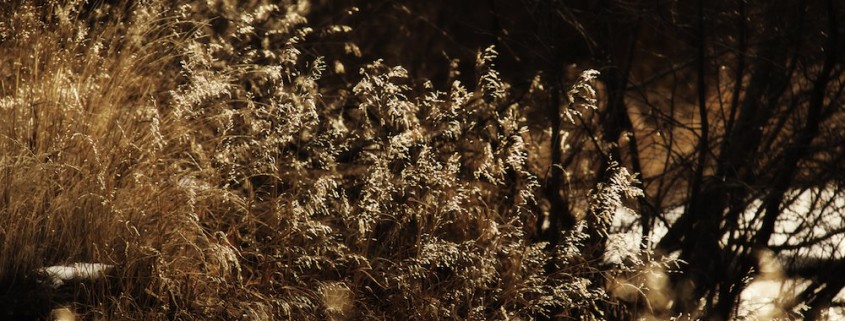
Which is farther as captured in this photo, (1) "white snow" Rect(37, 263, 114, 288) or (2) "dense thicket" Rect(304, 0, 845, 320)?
(2) "dense thicket" Rect(304, 0, 845, 320)

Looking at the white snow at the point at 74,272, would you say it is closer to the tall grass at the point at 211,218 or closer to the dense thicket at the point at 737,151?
the tall grass at the point at 211,218

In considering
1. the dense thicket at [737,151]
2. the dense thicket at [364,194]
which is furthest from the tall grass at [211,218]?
the dense thicket at [737,151]

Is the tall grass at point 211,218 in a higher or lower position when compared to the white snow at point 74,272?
higher

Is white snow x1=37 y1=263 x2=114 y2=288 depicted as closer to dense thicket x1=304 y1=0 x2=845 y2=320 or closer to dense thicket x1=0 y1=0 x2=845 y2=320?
dense thicket x1=0 y1=0 x2=845 y2=320

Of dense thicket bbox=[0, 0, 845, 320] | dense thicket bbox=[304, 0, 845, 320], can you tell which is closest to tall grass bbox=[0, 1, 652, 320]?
dense thicket bbox=[0, 0, 845, 320]

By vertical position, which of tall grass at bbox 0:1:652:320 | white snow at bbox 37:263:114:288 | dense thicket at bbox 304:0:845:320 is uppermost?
dense thicket at bbox 304:0:845:320

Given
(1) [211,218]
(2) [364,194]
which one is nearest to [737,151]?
(2) [364,194]

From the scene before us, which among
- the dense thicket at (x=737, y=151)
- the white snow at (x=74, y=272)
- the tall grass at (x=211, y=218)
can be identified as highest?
the dense thicket at (x=737, y=151)

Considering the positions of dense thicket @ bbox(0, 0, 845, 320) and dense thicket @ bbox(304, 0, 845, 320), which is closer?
dense thicket @ bbox(0, 0, 845, 320)

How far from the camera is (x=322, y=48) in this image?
681 centimetres

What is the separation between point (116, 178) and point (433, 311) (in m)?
1.29

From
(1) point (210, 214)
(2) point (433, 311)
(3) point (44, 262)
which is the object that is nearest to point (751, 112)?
(2) point (433, 311)

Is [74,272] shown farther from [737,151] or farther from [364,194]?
[737,151]

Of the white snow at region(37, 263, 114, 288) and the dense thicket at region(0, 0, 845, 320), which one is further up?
the dense thicket at region(0, 0, 845, 320)
